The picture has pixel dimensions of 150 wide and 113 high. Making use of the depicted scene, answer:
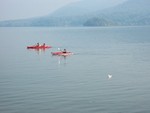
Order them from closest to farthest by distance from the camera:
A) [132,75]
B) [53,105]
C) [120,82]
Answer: [53,105] < [120,82] < [132,75]

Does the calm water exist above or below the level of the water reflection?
below

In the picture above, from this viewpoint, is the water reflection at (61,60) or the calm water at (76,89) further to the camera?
the water reflection at (61,60)

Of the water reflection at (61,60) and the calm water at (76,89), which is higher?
the water reflection at (61,60)

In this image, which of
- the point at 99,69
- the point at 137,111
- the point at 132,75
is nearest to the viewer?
the point at 137,111

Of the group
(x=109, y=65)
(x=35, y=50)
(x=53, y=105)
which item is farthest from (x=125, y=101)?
(x=35, y=50)

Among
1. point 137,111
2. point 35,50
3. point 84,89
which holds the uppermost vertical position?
point 35,50

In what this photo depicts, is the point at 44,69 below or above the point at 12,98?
above

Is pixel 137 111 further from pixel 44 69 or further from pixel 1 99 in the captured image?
pixel 44 69

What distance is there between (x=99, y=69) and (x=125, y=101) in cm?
1943

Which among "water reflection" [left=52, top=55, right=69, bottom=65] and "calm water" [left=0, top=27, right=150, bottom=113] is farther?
"water reflection" [left=52, top=55, right=69, bottom=65]

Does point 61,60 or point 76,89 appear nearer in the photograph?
point 76,89

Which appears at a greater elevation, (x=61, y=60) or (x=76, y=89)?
(x=61, y=60)

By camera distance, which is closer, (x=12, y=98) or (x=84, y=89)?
(x=12, y=98)

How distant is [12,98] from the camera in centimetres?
3428
